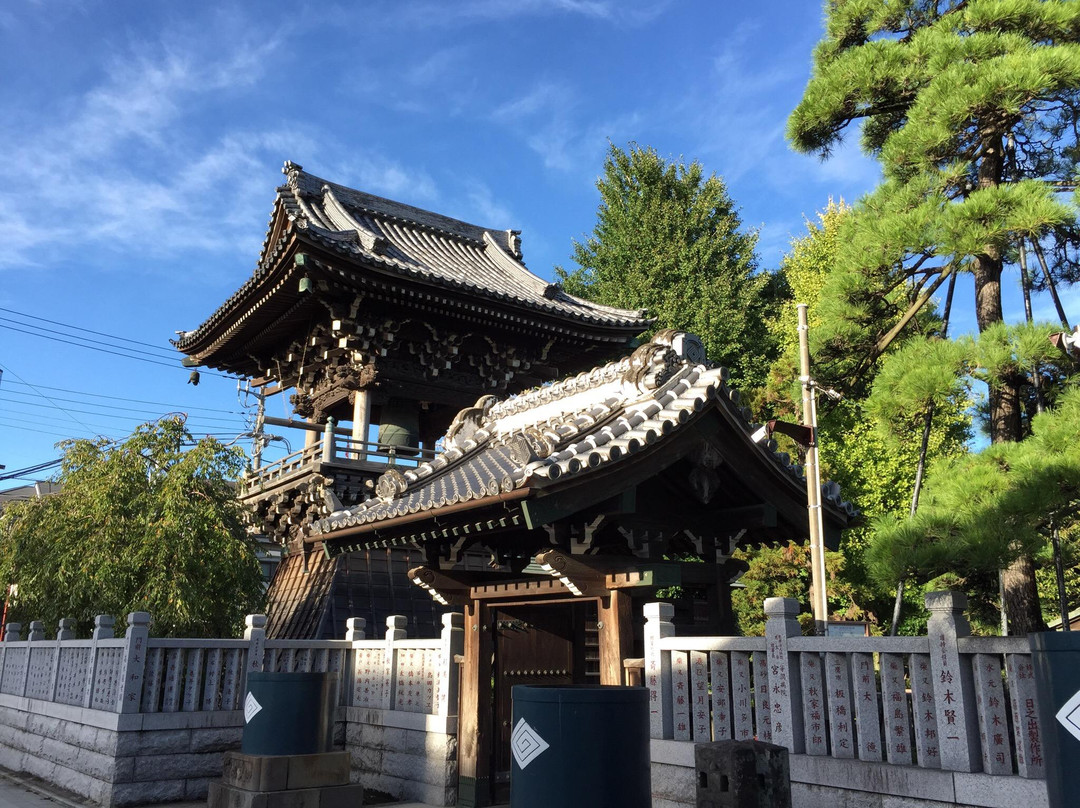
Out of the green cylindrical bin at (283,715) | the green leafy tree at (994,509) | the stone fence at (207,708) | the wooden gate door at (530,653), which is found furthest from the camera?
the stone fence at (207,708)

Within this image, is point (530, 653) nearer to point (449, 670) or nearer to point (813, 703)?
point (449, 670)

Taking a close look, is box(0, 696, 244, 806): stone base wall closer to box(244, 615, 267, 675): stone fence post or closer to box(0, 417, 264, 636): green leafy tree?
box(244, 615, 267, 675): stone fence post

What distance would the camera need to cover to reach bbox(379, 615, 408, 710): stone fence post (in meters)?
10.0

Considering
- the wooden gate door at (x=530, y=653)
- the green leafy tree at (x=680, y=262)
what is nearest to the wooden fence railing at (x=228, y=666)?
the wooden gate door at (x=530, y=653)

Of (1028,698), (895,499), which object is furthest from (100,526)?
(895,499)

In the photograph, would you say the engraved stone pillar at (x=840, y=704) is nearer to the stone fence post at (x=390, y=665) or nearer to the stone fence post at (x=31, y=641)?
the stone fence post at (x=390, y=665)

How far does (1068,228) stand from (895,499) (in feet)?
52.7

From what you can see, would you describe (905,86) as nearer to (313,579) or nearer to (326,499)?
(326,499)

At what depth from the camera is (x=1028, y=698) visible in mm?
4574

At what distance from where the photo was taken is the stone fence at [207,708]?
9.16 meters

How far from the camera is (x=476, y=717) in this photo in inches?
329

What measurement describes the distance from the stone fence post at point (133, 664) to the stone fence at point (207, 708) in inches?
0.4

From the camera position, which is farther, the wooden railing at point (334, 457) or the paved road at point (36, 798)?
the wooden railing at point (334, 457)

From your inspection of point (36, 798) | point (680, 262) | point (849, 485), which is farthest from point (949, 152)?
point (680, 262)
